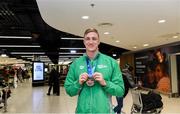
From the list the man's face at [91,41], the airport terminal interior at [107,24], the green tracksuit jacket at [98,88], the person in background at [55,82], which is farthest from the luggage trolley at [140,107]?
the person in background at [55,82]

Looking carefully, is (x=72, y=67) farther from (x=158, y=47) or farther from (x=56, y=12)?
(x=158, y=47)

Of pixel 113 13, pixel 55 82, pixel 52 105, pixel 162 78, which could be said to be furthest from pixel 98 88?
pixel 162 78

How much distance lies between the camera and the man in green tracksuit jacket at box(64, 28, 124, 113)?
162 cm

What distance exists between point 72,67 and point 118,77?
33cm

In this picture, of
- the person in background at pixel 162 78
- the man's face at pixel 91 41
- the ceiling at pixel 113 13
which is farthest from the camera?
the person in background at pixel 162 78

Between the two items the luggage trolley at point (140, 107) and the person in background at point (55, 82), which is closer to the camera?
the luggage trolley at point (140, 107)

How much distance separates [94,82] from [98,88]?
64 millimetres

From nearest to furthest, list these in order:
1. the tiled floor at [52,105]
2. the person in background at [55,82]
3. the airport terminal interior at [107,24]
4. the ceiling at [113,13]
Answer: the ceiling at [113,13], the airport terminal interior at [107,24], the tiled floor at [52,105], the person in background at [55,82]

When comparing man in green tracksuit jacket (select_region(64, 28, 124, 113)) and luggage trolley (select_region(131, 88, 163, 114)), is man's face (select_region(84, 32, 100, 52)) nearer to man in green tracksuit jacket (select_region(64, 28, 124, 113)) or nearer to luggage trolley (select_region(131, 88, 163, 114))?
man in green tracksuit jacket (select_region(64, 28, 124, 113))

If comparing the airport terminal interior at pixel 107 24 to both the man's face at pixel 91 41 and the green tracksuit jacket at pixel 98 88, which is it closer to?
the green tracksuit jacket at pixel 98 88

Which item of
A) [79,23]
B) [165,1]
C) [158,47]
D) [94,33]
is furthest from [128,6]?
[158,47]

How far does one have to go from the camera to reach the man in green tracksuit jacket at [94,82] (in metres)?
1.62

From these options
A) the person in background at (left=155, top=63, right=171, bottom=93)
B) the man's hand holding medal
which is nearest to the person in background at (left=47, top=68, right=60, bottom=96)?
the person in background at (left=155, top=63, right=171, bottom=93)

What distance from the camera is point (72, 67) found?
5.73 feet
